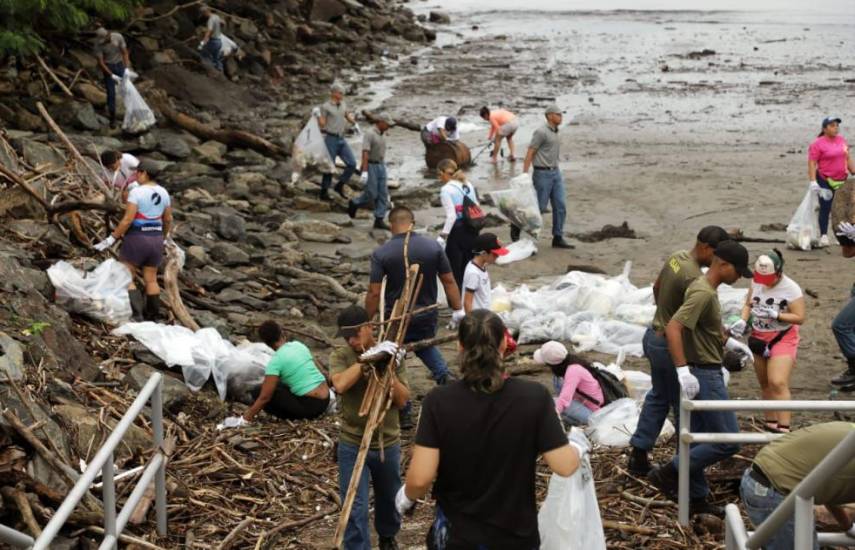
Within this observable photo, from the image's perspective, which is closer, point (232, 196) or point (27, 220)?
point (27, 220)

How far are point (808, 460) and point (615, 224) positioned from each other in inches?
445

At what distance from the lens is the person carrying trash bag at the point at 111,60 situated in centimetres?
2002

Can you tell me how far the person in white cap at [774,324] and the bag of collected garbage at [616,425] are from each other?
0.82 m

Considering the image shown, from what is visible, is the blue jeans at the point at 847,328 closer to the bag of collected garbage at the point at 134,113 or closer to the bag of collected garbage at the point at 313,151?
the bag of collected garbage at the point at 313,151

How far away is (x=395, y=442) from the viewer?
22.1 feet

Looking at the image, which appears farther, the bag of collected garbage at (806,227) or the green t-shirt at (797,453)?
the bag of collected garbage at (806,227)

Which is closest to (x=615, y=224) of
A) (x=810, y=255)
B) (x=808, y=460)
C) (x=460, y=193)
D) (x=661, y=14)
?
(x=810, y=255)

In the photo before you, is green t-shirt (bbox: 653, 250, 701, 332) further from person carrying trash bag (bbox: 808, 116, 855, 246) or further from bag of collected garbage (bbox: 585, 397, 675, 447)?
person carrying trash bag (bbox: 808, 116, 855, 246)

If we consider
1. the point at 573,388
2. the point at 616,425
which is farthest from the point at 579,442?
the point at 573,388

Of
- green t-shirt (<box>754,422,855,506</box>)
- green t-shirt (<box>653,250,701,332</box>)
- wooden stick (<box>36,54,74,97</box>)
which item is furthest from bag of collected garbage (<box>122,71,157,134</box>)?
green t-shirt (<box>754,422,855,506</box>)

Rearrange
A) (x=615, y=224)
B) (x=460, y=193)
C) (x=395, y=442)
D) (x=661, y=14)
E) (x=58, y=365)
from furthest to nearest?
(x=661, y=14) < (x=615, y=224) < (x=460, y=193) < (x=58, y=365) < (x=395, y=442)

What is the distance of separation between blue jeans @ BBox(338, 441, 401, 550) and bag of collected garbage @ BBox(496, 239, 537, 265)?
8.08 metres

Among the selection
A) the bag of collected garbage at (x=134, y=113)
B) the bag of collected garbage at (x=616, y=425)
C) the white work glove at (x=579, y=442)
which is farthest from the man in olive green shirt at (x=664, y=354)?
the bag of collected garbage at (x=134, y=113)

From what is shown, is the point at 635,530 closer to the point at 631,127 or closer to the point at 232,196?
the point at 232,196
